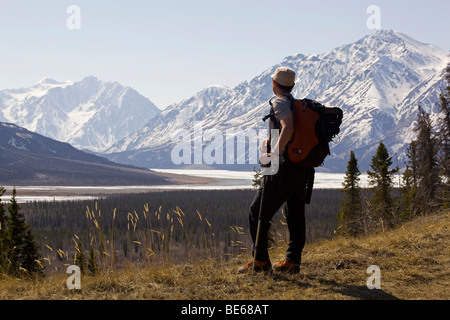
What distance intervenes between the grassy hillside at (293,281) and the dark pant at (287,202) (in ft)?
1.54

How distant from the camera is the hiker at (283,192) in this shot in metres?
6.39

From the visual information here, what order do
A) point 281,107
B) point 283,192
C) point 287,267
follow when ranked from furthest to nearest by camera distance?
point 287,267 → point 283,192 → point 281,107

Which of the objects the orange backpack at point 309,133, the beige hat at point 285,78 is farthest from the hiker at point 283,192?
the orange backpack at point 309,133

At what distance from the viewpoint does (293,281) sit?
644 cm

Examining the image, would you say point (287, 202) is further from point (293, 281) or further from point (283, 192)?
point (293, 281)

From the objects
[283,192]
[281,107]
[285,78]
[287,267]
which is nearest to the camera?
[281,107]

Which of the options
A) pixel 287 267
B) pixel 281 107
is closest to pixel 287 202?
pixel 287 267

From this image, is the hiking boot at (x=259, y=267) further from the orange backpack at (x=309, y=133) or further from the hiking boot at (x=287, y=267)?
the orange backpack at (x=309, y=133)

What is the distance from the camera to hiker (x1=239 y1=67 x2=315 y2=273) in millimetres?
6390

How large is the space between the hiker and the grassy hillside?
321mm

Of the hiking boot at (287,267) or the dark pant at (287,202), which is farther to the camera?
the hiking boot at (287,267)

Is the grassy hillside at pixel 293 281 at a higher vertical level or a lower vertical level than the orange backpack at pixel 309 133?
lower

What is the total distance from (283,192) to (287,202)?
392 mm
